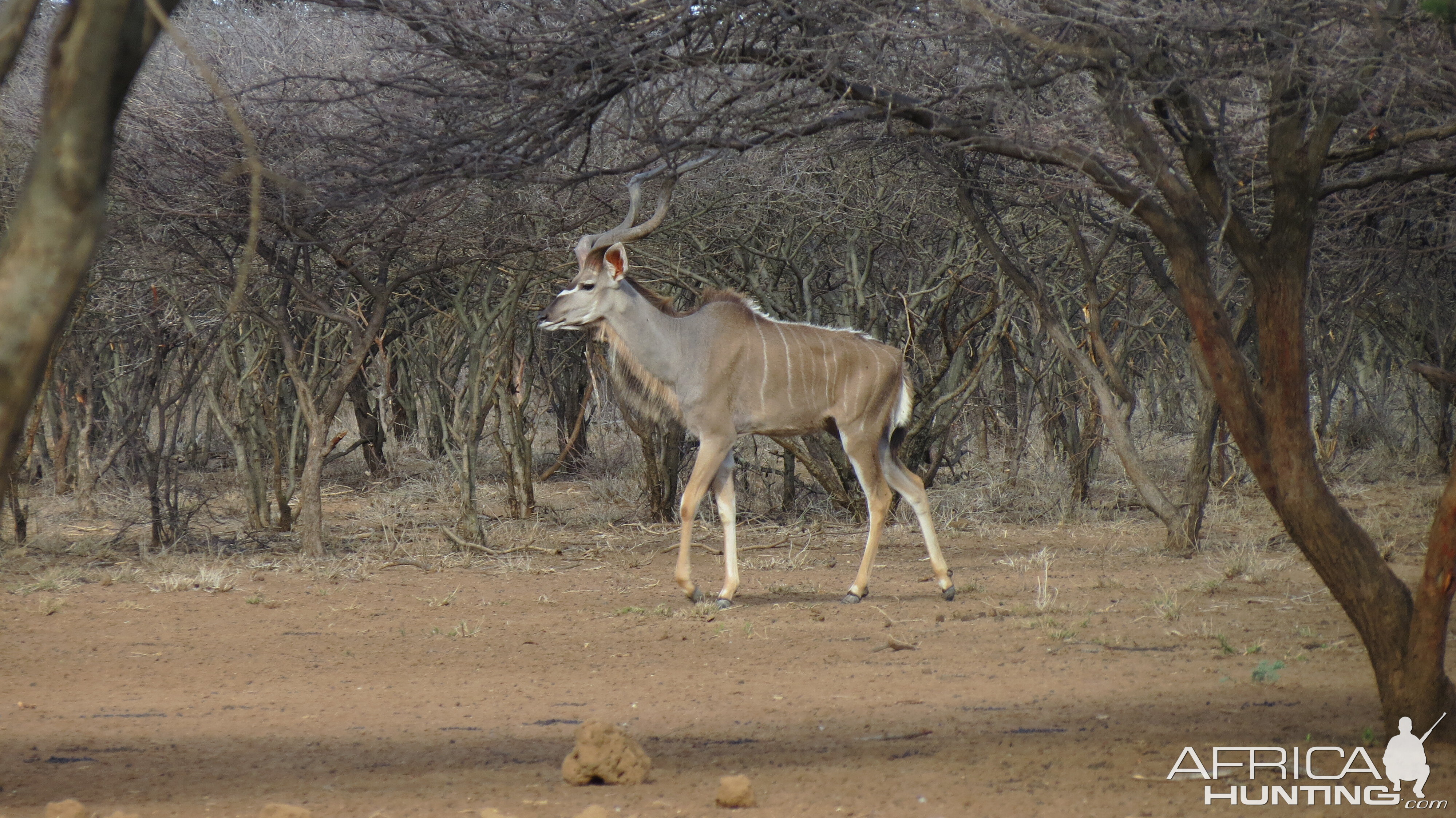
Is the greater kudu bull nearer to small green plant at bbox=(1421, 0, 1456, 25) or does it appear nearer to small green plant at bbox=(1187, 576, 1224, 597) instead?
small green plant at bbox=(1187, 576, 1224, 597)

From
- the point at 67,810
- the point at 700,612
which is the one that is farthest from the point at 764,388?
the point at 67,810

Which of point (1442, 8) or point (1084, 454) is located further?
point (1084, 454)

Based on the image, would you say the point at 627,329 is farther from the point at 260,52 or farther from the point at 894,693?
the point at 260,52

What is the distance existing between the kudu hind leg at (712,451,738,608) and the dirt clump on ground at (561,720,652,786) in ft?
12.2

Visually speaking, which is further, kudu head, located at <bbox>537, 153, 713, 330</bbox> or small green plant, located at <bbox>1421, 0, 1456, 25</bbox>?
kudu head, located at <bbox>537, 153, 713, 330</bbox>

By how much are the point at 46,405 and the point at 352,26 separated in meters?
10.5

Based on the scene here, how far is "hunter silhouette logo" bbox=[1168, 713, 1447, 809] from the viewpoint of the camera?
3717 mm

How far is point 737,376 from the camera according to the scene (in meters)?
8.54

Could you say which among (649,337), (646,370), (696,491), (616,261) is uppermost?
(616,261)

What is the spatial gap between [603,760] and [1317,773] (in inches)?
86.8

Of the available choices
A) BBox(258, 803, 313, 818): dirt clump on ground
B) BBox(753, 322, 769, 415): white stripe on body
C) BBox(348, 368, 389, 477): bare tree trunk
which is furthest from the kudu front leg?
BBox(348, 368, 389, 477): bare tree trunk

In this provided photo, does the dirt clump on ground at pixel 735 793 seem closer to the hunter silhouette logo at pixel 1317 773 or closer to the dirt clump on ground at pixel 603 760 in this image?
the dirt clump on ground at pixel 603 760

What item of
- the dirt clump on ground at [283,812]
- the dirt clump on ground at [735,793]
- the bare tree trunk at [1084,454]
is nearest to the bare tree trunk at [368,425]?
the bare tree trunk at [1084,454]

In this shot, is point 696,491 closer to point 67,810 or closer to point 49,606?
point 49,606
